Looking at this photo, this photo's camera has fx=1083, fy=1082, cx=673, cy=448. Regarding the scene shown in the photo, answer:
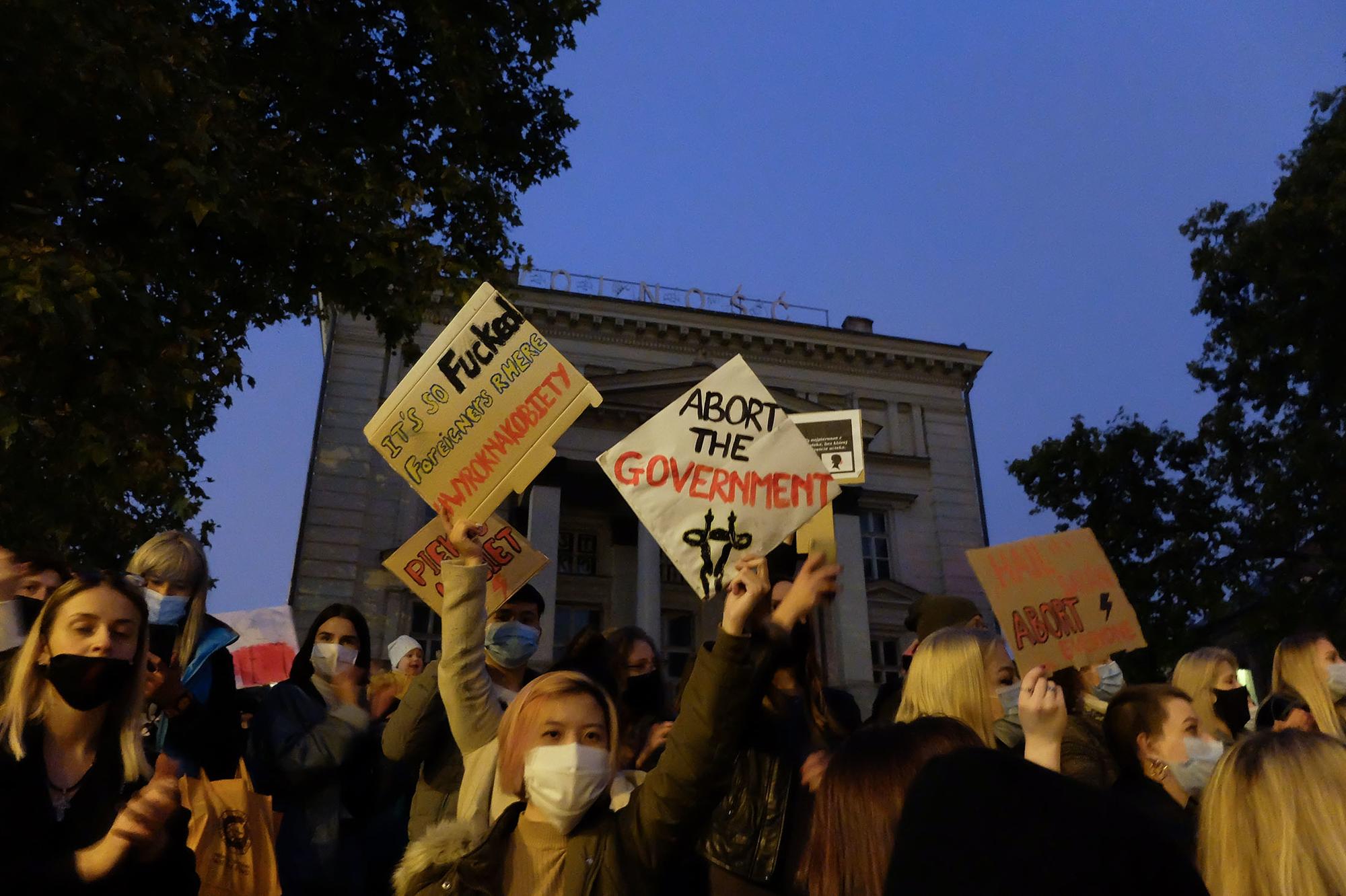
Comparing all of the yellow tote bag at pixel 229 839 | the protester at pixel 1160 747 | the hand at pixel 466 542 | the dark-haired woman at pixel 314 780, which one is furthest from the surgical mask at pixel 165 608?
the protester at pixel 1160 747

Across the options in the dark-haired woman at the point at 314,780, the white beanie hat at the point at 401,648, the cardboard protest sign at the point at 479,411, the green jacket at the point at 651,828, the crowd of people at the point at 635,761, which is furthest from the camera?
the white beanie hat at the point at 401,648

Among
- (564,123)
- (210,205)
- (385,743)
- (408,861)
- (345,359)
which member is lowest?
(408,861)

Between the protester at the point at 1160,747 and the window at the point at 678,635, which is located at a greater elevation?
the window at the point at 678,635

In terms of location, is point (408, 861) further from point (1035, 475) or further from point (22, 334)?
point (1035, 475)

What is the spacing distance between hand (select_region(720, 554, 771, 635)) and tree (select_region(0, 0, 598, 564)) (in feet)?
19.7

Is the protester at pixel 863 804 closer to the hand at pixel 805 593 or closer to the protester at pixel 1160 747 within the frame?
the hand at pixel 805 593

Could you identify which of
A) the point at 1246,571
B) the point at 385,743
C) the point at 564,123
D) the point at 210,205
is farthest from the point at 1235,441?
the point at 385,743

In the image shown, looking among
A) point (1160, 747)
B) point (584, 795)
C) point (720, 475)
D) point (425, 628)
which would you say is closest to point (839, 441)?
point (720, 475)

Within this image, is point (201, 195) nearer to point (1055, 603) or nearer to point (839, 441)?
point (839, 441)

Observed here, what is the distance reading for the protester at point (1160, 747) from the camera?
3.88 meters

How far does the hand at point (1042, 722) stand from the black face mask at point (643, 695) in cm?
199

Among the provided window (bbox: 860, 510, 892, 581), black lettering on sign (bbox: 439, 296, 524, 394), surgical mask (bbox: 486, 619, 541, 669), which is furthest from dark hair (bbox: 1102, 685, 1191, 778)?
window (bbox: 860, 510, 892, 581)

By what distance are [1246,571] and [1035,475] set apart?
3931mm

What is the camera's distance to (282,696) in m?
4.27
